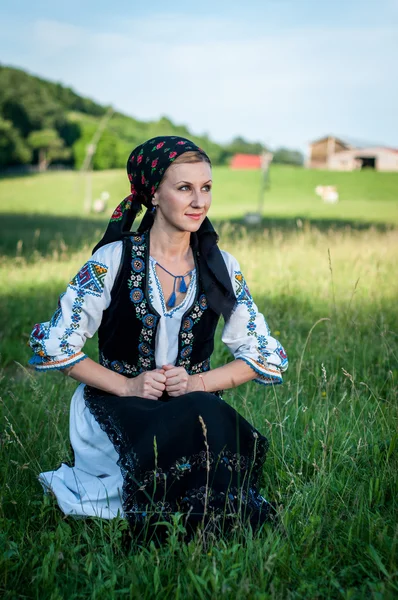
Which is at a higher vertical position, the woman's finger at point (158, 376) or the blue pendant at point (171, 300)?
the blue pendant at point (171, 300)

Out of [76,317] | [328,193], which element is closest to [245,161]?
[328,193]

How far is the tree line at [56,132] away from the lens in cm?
5084

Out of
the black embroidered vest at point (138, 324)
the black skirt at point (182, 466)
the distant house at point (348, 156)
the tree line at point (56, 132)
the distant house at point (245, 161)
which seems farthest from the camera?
the distant house at point (245, 161)

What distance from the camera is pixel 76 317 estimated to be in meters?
2.48

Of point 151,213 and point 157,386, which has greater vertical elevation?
point 151,213

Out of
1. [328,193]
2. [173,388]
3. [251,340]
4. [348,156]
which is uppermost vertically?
[348,156]

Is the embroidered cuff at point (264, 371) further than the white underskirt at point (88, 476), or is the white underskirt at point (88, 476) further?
the embroidered cuff at point (264, 371)

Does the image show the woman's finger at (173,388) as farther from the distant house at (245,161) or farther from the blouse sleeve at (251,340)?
the distant house at (245,161)

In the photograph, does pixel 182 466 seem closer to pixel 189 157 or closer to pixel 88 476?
pixel 88 476

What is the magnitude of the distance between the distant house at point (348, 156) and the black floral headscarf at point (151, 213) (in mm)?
32916

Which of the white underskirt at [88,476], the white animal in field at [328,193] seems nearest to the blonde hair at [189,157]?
the white underskirt at [88,476]

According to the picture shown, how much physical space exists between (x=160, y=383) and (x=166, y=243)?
0.60 metres

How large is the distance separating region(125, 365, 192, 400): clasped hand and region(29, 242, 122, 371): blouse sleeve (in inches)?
9.5

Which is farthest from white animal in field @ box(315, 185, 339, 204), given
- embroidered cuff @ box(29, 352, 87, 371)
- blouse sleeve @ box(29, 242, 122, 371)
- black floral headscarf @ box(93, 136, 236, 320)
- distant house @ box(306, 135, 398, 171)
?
embroidered cuff @ box(29, 352, 87, 371)
